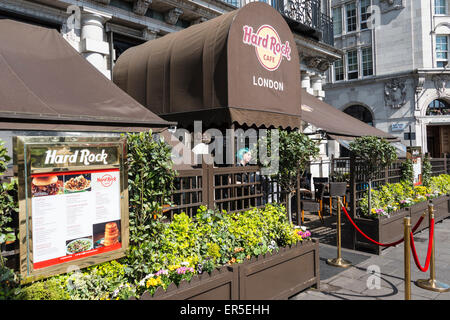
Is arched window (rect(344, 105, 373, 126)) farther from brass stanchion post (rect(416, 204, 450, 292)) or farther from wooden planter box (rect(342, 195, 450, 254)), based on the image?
brass stanchion post (rect(416, 204, 450, 292))

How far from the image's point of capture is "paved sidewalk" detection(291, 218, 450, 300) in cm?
508

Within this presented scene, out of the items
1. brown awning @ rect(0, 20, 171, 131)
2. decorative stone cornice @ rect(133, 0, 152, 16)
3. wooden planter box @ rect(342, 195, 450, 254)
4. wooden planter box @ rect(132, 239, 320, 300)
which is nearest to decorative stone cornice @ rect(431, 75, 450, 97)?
wooden planter box @ rect(342, 195, 450, 254)

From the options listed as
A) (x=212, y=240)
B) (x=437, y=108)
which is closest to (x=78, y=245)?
(x=212, y=240)

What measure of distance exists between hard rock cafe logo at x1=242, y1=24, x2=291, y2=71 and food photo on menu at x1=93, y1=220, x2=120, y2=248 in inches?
159

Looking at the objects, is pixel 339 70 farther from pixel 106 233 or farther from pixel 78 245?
pixel 78 245

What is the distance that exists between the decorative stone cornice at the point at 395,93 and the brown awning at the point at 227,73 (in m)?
23.9

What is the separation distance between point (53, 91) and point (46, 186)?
8.37 feet

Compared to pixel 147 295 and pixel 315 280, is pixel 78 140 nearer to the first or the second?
pixel 147 295

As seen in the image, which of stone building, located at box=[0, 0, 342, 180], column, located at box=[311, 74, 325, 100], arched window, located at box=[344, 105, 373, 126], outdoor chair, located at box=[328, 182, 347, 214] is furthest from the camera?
arched window, located at box=[344, 105, 373, 126]

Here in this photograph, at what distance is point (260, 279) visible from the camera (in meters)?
4.40

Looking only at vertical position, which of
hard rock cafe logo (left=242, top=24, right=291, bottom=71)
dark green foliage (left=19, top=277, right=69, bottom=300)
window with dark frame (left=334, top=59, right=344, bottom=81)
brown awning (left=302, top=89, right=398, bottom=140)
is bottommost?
dark green foliage (left=19, top=277, right=69, bottom=300)

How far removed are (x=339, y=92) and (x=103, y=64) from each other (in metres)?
26.2
